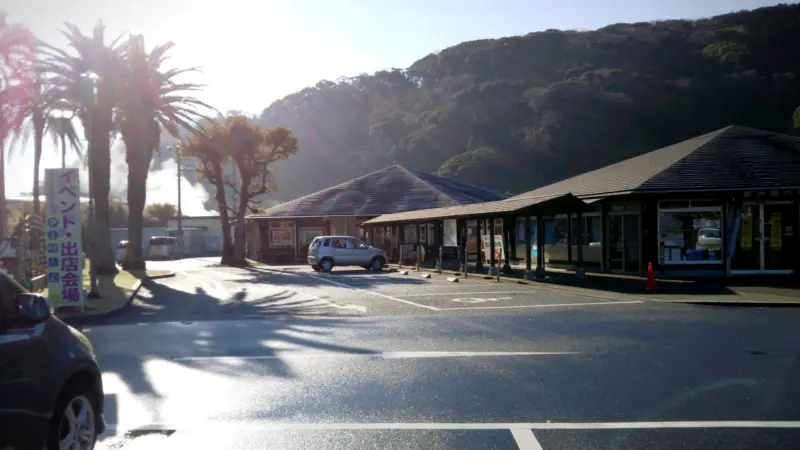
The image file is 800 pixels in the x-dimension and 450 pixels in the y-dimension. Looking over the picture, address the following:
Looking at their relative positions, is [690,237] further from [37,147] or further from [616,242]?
[37,147]

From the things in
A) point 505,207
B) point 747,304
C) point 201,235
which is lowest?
point 747,304

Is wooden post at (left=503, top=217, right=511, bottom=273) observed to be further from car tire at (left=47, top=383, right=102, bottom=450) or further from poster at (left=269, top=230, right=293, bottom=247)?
poster at (left=269, top=230, right=293, bottom=247)

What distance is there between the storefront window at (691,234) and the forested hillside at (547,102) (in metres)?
60.1

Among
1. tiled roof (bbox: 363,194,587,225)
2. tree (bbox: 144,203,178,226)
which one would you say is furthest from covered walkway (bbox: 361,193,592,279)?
tree (bbox: 144,203,178,226)

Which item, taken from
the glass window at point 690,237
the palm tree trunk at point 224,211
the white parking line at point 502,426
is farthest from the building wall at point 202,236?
the white parking line at point 502,426

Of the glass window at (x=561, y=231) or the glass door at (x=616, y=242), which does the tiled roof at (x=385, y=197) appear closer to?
the glass window at (x=561, y=231)

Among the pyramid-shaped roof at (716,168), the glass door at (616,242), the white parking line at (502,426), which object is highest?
the pyramid-shaped roof at (716,168)

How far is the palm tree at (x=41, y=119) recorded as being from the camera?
29828 millimetres

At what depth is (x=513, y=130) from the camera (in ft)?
331

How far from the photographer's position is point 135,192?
3553 cm

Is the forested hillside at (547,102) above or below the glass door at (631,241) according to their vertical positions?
above

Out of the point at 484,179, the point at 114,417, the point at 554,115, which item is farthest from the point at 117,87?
the point at 554,115

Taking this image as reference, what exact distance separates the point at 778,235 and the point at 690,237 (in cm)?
277

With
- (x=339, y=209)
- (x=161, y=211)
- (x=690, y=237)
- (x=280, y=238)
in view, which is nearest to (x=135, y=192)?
(x=339, y=209)
